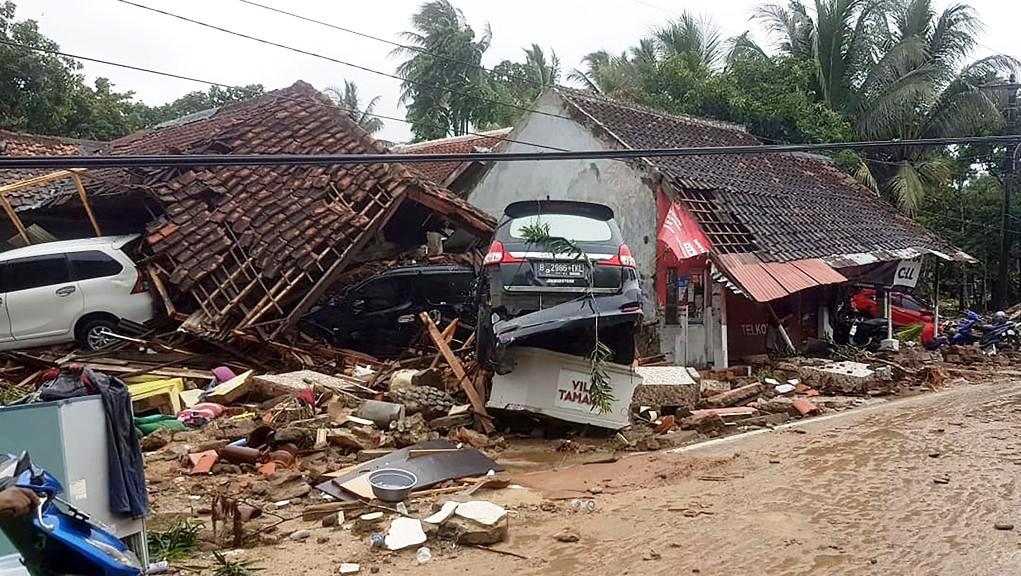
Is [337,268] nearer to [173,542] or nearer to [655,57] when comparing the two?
[173,542]

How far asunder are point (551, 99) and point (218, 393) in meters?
11.9

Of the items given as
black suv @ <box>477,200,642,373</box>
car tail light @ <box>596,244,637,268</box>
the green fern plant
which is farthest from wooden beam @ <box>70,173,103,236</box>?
car tail light @ <box>596,244,637,268</box>

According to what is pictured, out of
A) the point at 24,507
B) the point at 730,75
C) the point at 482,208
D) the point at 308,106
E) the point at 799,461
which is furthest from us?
the point at 730,75

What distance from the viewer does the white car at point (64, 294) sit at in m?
12.4

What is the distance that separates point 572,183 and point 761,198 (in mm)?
4573

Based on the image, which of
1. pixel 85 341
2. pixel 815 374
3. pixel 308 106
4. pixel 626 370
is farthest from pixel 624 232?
pixel 85 341

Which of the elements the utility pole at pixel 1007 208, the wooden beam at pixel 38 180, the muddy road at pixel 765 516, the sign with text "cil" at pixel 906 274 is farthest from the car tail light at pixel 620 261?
the utility pole at pixel 1007 208

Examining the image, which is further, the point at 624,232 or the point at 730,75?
the point at 730,75

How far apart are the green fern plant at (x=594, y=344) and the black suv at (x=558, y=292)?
0.05 feet

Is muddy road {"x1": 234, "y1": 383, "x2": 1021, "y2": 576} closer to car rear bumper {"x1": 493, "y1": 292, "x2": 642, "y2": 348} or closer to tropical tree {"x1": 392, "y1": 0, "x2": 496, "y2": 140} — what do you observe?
car rear bumper {"x1": 493, "y1": 292, "x2": 642, "y2": 348}

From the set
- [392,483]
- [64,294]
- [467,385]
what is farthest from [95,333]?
[392,483]

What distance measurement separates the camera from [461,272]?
1469cm

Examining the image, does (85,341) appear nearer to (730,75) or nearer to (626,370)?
Result: (626,370)

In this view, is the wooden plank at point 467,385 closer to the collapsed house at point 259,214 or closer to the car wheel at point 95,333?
the collapsed house at point 259,214
